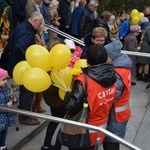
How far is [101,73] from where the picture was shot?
262cm

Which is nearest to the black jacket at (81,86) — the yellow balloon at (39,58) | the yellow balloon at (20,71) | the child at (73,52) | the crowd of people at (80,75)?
the crowd of people at (80,75)

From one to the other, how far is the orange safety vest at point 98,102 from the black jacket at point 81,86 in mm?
43

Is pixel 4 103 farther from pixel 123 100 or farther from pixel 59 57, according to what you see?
pixel 123 100

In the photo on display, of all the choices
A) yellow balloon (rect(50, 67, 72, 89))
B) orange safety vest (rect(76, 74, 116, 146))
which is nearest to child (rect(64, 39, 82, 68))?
yellow balloon (rect(50, 67, 72, 89))

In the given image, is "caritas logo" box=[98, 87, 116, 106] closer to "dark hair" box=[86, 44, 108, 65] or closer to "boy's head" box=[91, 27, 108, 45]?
"dark hair" box=[86, 44, 108, 65]

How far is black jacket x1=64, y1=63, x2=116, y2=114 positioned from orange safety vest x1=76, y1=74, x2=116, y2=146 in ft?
0.14

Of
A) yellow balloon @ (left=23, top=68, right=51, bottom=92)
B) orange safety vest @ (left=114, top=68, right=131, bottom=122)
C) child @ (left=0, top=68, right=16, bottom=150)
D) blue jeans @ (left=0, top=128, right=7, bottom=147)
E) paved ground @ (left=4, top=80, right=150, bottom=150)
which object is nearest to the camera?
yellow balloon @ (left=23, top=68, right=51, bottom=92)

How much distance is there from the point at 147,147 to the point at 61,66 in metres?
1.99

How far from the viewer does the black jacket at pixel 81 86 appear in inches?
101

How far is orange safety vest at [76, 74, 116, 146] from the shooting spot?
8.59ft

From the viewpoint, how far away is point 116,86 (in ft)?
9.39

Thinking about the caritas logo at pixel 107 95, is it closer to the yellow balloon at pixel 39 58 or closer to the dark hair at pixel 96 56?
the dark hair at pixel 96 56

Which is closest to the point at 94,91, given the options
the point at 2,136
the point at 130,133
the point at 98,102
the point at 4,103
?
the point at 98,102

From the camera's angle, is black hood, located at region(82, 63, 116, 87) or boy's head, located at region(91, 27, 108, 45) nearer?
black hood, located at region(82, 63, 116, 87)
